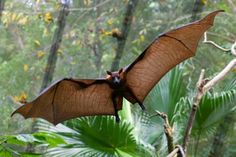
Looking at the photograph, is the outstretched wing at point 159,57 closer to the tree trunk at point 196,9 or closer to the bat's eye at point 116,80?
the bat's eye at point 116,80

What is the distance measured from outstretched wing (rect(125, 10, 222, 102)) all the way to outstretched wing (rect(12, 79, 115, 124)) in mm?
192

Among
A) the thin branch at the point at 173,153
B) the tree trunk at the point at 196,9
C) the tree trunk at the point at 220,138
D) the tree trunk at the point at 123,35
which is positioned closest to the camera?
the thin branch at the point at 173,153

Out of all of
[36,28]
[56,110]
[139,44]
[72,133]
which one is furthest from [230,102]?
A: [36,28]

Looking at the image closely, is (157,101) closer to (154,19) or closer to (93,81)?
(93,81)

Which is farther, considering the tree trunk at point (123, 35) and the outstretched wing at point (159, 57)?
the tree trunk at point (123, 35)

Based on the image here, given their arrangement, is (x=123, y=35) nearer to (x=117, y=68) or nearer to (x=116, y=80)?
(x=117, y=68)

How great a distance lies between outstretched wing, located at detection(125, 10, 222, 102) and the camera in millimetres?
2749

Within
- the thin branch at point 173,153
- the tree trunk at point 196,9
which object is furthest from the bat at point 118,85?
the tree trunk at point 196,9

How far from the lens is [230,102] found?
3.86 meters

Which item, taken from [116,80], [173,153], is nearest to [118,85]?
[116,80]

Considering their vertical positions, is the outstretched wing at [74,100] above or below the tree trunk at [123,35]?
below

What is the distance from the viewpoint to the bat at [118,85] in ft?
8.93

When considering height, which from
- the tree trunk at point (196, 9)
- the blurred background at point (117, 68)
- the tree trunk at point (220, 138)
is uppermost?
the tree trunk at point (196, 9)

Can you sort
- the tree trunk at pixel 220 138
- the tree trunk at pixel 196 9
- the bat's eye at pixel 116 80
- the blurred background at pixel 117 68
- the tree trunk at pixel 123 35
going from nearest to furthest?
the bat's eye at pixel 116 80, the blurred background at pixel 117 68, the tree trunk at pixel 220 138, the tree trunk at pixel 123 35, the tree trunk at pixel 196 9
